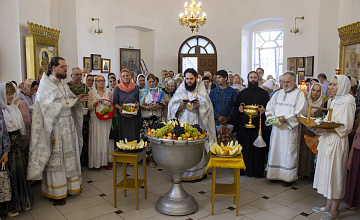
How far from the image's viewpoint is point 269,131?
589 cm

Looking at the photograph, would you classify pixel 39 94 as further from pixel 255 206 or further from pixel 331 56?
pixel 331 56

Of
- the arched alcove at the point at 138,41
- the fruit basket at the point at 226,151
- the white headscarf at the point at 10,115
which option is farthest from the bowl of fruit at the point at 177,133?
the arched alcove at the point at 138,41

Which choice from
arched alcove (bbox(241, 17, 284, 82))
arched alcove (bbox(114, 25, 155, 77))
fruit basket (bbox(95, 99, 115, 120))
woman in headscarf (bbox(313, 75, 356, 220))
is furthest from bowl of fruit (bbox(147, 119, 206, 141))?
arched alcove (bbox(241, 17, 284, 82))

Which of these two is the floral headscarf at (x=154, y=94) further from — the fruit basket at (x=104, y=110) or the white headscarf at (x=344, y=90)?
the white headscarf at (x=344, y=90)

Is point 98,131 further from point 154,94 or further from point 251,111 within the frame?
point 251,111

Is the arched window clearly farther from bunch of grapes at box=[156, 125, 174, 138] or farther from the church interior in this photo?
bunch of grapes at box=[156, 125, 174, 138]

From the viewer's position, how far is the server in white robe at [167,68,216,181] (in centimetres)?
533

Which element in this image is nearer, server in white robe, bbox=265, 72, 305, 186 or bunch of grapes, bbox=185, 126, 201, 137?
bunch of grapes, bbox=185, 126, 201, 137

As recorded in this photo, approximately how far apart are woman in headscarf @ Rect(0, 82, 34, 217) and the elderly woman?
6.46 ft

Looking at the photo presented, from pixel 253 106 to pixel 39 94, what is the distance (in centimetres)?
346

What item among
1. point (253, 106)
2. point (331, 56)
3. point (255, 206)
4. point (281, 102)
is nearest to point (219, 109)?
point (253, 106)

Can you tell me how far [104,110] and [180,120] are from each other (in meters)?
1.49

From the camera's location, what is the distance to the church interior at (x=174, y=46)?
450 cm

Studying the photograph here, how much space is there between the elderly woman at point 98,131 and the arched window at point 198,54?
376 inches
